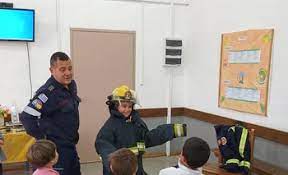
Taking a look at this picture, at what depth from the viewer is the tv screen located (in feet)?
13.5

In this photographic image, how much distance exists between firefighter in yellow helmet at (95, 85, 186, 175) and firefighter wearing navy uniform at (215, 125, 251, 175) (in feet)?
3.98

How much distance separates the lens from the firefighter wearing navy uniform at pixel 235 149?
10.8 ft

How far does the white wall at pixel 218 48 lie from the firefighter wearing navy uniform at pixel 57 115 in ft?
7.74

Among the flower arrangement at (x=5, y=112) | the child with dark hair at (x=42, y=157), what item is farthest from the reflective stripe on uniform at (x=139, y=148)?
the flower arrangement at (x=5, y=112)

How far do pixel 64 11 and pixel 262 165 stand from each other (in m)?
3.36

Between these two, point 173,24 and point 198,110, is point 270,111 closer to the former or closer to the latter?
point 198,110

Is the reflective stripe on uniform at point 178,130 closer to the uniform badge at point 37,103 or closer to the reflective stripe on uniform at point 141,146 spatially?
the reflective stripe on uniform at point 141,146

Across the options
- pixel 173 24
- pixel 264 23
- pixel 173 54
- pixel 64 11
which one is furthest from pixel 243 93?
pixel 64 11

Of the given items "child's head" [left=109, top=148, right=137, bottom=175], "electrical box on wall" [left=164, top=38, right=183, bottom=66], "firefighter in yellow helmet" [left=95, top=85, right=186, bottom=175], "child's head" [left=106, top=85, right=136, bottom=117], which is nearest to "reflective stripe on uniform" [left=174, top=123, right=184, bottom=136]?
"firefighter in yellow helmet" [left=95, top=85, right=186, bottom=175]

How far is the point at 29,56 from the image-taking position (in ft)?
14.4

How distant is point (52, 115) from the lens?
2324 millimetres

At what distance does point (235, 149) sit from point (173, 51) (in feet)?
7.50

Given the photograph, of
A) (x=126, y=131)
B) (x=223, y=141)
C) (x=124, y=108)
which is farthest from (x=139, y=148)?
(x=223, y=141)

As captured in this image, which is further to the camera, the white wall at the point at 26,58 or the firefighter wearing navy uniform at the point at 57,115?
the white wall at the point at 26,58
